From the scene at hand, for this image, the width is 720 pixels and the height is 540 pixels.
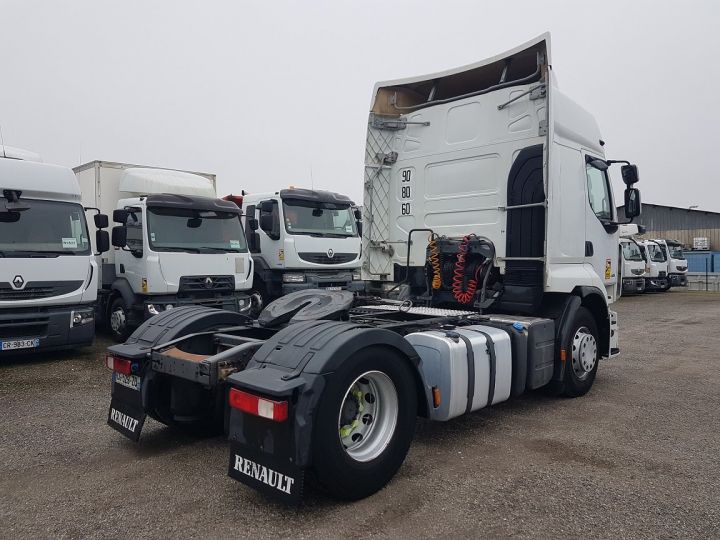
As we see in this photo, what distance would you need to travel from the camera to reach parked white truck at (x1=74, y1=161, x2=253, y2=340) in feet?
28.9

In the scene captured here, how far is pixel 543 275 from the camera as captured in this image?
213 inches

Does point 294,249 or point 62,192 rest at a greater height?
point 62,192

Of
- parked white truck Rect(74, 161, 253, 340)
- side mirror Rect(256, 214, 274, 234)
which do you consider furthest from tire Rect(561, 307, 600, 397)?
side mirror Rect(256, 214, 274, 234)

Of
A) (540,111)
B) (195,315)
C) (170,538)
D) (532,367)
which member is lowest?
(170,538)

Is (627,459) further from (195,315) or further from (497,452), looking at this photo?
(195,315)

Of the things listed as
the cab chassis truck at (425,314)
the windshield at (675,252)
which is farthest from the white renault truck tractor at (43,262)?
the windshield at (675,252)

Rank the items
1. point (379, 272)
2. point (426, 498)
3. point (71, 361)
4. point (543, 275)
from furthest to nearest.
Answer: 1. point (71, 361)
2. point (379, 272)
3. point (543, 275)
4. point (426, 498)

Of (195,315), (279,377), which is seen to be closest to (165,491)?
(279,377)

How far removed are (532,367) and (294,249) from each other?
6802 millimetres

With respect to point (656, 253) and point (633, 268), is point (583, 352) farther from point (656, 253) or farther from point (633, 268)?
point (656, 253)

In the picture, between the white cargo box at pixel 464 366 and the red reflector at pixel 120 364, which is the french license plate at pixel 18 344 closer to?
the red reflector at pixel 120 364

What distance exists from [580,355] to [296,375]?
3761 mm

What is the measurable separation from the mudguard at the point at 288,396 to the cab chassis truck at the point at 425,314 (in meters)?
0.01

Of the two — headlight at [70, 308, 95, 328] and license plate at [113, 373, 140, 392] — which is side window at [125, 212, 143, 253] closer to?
headlight at [70, 308, 95, 328]
